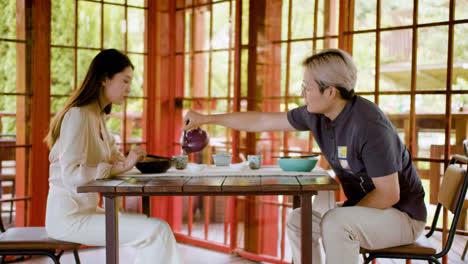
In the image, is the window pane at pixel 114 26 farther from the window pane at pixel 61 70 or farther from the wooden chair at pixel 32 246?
the wooden chair at pixel 32 246

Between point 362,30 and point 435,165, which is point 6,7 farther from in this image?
point 435,165

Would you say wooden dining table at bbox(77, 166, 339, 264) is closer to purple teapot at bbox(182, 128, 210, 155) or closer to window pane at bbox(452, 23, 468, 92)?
purple teapot at bbox(182, 128, 210, 155)

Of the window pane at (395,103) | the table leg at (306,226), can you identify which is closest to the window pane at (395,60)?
the window pane at (395,103)

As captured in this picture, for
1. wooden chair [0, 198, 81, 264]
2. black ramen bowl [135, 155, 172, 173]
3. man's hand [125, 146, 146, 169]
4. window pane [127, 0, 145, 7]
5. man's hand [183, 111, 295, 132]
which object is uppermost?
window pane [127, 0, 145, 7]

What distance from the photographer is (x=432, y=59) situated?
8.95 ft

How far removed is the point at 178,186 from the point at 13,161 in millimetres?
2110

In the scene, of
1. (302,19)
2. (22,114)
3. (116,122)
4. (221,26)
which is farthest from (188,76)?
(22,114)

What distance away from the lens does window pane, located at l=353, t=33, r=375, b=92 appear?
2936 mm

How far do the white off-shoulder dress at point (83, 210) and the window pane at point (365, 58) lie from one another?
69.0 inches

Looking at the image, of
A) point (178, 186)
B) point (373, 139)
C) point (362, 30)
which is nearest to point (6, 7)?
point (178, 186)

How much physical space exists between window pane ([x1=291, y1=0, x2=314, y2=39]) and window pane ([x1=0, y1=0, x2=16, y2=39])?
6.81 feet

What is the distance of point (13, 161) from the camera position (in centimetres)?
325

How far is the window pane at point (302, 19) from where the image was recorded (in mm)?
3135

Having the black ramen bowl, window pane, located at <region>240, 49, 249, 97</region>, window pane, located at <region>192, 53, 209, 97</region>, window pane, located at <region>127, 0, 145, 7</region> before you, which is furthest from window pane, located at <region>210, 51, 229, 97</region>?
the black ramen bowl
